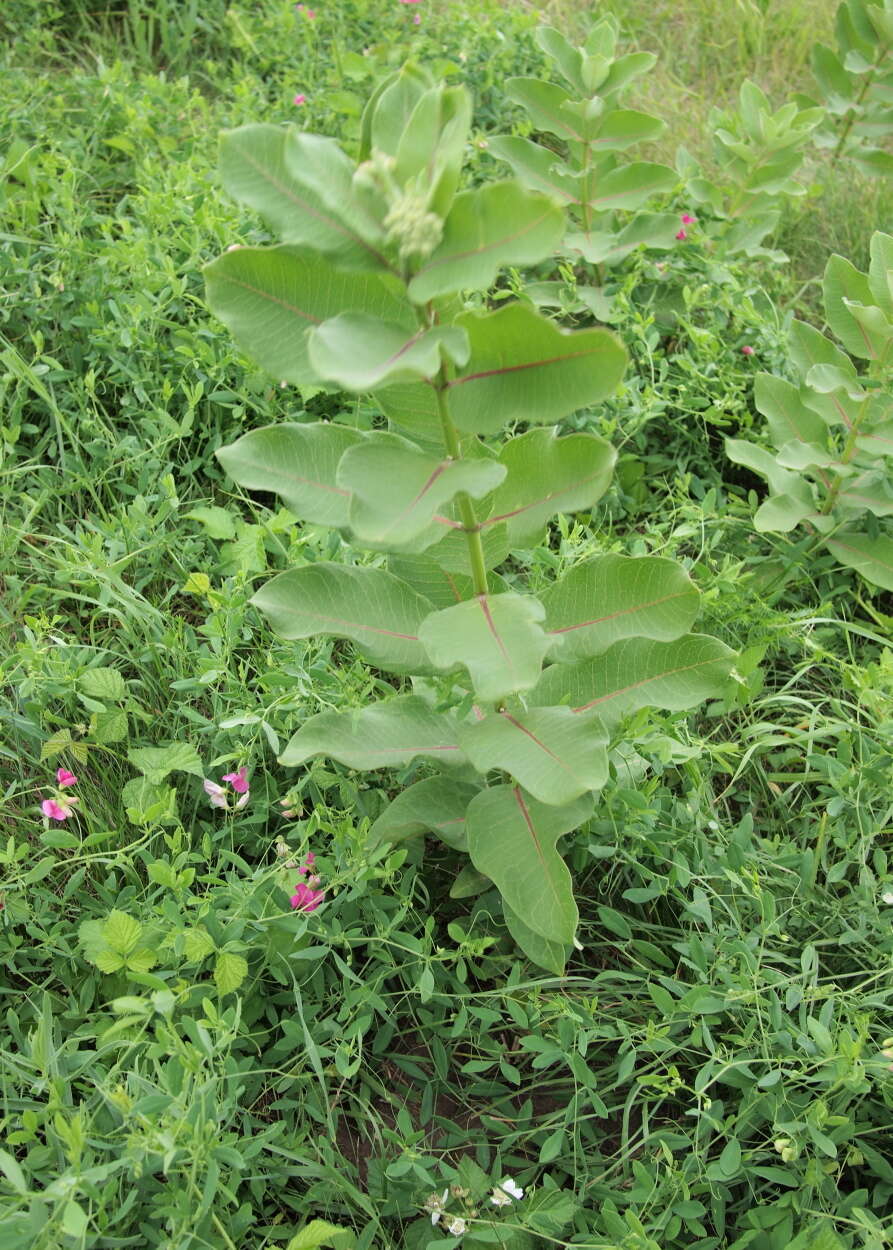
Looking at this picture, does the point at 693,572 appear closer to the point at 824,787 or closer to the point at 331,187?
the point at 824,787

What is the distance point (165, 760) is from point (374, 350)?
1.07 metres

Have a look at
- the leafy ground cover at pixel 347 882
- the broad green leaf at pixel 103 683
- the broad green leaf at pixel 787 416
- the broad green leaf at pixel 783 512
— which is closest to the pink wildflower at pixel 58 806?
the leafy ground cover at pixel 347 882

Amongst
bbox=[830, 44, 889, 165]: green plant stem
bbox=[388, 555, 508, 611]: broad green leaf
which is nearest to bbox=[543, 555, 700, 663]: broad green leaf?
bbox=[388, 555, 508, 611]: broad green leaf

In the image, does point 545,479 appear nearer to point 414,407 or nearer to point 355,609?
point 414,407

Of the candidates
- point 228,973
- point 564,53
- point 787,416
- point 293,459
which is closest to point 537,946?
point 228,973

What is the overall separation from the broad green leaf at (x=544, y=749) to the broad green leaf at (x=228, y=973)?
20.3 inches

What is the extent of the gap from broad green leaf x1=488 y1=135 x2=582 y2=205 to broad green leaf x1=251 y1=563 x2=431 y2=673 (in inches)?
62.6

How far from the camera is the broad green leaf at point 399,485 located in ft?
4.63

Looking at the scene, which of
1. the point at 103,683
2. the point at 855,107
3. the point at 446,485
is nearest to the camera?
the point at 446,485

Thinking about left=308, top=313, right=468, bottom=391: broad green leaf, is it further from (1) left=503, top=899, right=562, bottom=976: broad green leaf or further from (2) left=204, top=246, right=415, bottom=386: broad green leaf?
(1) left=503, top=899, right=562, bottom=976: broad green leaf

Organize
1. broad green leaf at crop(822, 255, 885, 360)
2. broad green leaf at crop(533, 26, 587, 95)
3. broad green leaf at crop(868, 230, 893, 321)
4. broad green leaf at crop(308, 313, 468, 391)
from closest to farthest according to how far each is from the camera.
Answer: broad green leaf at crop(308, 313, 468, 391) < broad green leaf at crop(868, 230, 893, 321) < broad green leaf at crop(822, 255, 885, 360) < broad green leaf at crop(533, 26, 587, 95)

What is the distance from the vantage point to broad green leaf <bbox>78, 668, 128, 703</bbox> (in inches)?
85.0

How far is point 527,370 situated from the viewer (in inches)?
58.0

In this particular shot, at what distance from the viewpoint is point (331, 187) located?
1.33 meters
